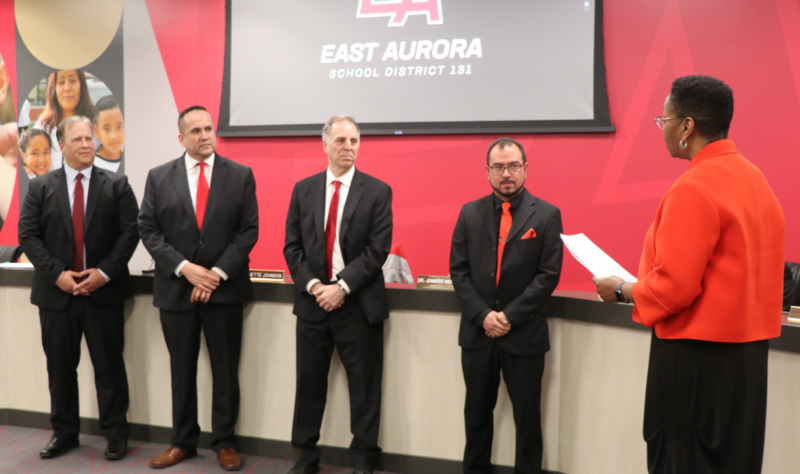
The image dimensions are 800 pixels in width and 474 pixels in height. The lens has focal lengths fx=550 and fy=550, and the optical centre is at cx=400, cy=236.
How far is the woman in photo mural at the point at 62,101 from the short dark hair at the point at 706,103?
497cm

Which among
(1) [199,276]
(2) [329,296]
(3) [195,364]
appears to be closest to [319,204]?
(2) [329,296]

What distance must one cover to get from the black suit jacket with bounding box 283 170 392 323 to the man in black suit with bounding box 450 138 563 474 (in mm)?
398

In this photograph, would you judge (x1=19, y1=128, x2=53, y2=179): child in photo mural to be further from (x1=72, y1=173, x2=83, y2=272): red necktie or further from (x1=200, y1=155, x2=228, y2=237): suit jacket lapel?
(x1=200, y1=155, x2=228, y2=237): suit jacket lapel

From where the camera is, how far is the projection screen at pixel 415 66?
Answer: 3.85 m

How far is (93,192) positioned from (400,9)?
2525mm

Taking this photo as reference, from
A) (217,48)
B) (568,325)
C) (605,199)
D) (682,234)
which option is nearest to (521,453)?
(568,325)

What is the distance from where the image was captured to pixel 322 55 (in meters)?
4.30

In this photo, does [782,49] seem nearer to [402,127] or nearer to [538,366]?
[402,127]

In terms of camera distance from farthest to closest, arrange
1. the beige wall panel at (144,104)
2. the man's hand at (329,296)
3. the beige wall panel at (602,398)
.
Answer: the beige wall panel at (144,104)
the man's hand at (329,296)
the beige wall panel at (602,398)

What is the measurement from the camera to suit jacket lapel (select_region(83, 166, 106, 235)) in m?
2.94

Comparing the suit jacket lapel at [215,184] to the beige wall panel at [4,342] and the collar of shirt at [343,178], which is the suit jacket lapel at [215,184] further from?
the beige wall panel at [4,342]

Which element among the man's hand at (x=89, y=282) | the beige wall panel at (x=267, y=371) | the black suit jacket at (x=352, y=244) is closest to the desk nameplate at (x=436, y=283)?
the black suit jacket at (x=352, y=244)

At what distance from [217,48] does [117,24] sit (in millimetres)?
1023

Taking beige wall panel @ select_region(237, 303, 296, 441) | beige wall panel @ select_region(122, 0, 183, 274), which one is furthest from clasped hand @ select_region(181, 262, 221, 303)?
beige wall panel @ select_region(122, 0, 183, 274)
